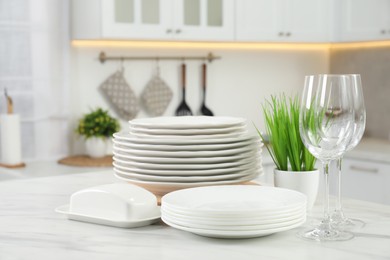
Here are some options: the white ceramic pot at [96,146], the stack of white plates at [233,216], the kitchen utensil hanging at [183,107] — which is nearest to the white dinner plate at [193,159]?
the stack of white plates at [233,216]

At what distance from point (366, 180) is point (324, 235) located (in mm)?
2430

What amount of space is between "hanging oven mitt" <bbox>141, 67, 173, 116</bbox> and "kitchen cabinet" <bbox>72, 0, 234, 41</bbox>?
36 cm

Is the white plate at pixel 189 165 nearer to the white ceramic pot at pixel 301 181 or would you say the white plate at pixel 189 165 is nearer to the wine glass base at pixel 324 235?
the white ceramic pot at pixel 301 181

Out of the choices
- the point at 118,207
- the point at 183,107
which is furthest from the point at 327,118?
the point at 183,107

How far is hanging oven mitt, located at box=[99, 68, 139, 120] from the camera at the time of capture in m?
3.49

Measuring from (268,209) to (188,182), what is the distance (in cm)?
28

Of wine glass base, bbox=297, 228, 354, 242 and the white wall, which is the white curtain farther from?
wine glass base, bbox=297, 228, 354, 242

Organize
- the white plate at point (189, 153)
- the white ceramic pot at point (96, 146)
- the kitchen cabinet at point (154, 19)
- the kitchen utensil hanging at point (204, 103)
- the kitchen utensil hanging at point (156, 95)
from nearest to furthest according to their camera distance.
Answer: the white plate at point (189, 153), the kitchen cabinet at point (154, 19), the white ceramic pot at point (96, 146), the kitchen utensil hanging at point (156, 95), the kitchen utensil hanging at point (204, 103)

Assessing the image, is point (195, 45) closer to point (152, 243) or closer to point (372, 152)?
point (372, 152)

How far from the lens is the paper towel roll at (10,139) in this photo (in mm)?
3057

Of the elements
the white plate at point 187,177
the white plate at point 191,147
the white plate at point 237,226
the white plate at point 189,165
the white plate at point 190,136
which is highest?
the white plate at point 190,136

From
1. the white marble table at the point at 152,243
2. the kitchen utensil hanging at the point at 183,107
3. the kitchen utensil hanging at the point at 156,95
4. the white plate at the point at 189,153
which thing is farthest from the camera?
the kitchen utensil hanging at the point at 183,107

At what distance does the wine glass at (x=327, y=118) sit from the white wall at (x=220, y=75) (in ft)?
7.89

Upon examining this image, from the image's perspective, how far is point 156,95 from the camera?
365 centimetres
